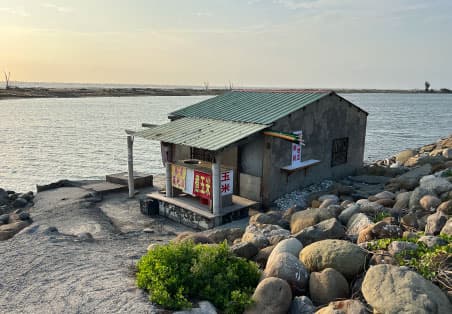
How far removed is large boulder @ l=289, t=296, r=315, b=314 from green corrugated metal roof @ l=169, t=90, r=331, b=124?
854 centimetres

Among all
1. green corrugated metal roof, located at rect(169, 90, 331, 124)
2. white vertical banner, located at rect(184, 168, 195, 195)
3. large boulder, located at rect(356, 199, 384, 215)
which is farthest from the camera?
green corrugated metal roof, located at rect(169, 90, 331, 124)

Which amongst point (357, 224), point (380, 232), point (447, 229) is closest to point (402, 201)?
point (357, 224)

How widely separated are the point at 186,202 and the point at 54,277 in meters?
6.91

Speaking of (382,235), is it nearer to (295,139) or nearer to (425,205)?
(425,205)

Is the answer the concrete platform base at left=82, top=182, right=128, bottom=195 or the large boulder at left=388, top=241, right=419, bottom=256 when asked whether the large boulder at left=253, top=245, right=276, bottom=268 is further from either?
the concrete platform base at left=82, top=182, right=128, bottom=195

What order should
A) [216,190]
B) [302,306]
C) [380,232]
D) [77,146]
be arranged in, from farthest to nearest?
[77,146], [216,190], [380,232], [302,306]

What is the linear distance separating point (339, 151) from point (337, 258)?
1192cm

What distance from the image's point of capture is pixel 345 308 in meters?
5.80

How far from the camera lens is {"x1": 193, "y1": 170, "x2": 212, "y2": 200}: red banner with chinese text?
43.8ft

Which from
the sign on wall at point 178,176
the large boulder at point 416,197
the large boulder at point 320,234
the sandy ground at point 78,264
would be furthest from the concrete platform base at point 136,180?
the large boulder at point 416,197

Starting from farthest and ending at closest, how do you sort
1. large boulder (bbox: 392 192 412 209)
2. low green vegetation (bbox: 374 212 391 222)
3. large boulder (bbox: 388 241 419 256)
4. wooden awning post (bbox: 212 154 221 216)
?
wooden awning post (bbox: 212 154 221 216)
large boulder (bbox: 392 192 412 209)
low green vegetation (bbox: 374 212 391 222)
large boulder (bbox: 388 241 419 256)

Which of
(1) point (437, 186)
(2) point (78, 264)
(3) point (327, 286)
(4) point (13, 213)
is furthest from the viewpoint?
(4) point (13, 213)

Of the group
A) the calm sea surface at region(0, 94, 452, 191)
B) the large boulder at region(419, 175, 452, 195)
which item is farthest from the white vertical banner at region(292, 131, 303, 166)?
the calm sea surface at region(0, 94, 452, 191)

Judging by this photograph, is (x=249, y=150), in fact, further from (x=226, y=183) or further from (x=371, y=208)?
(x=371, y=208)
